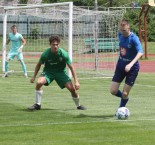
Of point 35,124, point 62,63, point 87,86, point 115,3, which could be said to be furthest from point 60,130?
point 115,3

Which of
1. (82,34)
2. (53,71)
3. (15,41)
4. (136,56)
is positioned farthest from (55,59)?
(82,34)

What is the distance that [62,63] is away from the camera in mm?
14656

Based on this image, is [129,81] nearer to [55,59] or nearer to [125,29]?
[125,29]

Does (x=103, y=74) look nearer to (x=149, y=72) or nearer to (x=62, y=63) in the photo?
(x=149, y=72)

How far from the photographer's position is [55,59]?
1452cm

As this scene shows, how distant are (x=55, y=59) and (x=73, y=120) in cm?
201

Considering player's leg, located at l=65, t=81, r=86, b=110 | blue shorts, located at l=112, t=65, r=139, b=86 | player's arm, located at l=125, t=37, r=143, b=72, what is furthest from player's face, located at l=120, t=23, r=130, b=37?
player's leg, located at l=65, t=81, r=86, b=110

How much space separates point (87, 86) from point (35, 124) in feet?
31.0

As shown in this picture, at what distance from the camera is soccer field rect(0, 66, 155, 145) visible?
10.8 m

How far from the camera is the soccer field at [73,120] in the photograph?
1079 cm

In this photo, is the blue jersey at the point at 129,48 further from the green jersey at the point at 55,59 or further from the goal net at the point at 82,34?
the goal net at the point at 82,34

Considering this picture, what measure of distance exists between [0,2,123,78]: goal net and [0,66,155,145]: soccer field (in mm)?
8870

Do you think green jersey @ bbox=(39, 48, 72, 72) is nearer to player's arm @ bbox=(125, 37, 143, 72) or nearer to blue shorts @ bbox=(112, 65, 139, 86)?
blue shorts @ bbox=(112, 65, 139, 86)

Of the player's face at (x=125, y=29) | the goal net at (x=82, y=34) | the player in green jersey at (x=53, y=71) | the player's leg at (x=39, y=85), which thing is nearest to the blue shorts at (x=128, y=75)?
the player's face at (x=125, y=29)
